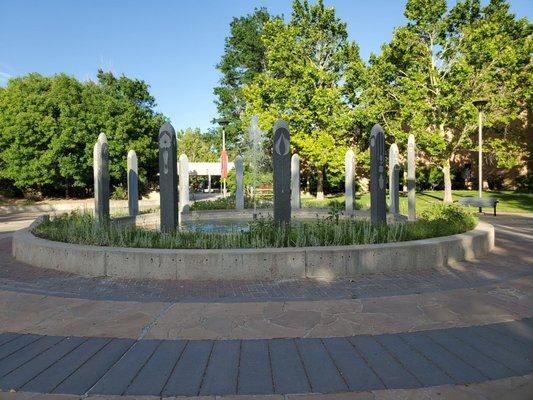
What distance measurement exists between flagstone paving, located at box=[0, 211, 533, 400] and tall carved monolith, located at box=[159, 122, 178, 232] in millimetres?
3087

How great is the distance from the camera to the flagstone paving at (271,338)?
10.5 feet

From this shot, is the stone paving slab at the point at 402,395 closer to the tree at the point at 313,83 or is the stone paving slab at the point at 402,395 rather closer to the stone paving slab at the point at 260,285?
the stone paving slab at the point at 260,285

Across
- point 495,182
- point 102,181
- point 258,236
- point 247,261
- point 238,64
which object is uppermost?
point 238,64

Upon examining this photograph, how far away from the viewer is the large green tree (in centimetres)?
3053

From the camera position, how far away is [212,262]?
6.44 meters

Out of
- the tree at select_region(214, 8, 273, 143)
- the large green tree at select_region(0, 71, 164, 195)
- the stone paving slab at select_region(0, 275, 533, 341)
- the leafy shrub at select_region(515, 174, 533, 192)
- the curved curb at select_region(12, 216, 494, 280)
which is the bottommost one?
the stone paving slab at select_region(0, 275, 533, 341)

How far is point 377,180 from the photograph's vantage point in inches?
402

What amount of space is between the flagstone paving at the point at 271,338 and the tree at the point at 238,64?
39.6m

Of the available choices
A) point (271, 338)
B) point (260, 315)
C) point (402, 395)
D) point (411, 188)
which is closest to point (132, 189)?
point (411, 188)

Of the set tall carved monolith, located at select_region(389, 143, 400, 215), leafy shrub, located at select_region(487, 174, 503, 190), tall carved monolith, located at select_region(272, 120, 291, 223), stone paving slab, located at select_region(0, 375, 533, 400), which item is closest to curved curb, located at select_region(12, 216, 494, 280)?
tall carved monolith, located at select_region(272, 120, 291, 223)

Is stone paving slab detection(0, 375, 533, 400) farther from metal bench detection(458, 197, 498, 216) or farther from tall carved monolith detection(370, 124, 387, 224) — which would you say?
metal bench detection(458, 197, 498, 216)

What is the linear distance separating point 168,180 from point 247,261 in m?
3.94

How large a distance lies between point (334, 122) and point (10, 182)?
25.8 meters

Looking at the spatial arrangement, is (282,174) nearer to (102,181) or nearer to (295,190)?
(102,181)
